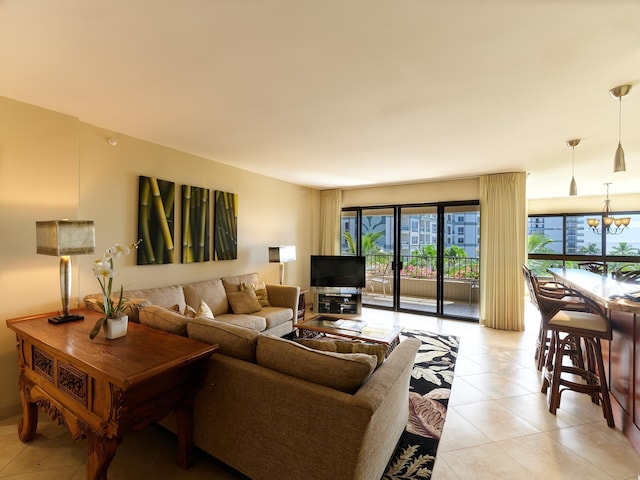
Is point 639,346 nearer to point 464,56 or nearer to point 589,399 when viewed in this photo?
point 589,399

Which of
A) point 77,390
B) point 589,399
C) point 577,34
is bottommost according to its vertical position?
point 589,399

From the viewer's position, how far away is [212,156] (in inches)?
156

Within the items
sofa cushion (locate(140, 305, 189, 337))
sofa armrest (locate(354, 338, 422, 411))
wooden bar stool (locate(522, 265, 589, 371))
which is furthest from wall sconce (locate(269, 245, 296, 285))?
wooden bar stool (locate(522, 265, 589, 371))

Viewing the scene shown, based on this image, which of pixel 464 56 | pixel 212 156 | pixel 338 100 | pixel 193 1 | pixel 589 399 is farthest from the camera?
pixel 212 156

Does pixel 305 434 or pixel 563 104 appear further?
pixel 563 104

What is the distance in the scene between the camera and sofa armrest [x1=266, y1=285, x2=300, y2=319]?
430 cm

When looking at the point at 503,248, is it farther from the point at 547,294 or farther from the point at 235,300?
the point at 235,300

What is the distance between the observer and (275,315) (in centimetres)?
384

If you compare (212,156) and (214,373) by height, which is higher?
(212,156)

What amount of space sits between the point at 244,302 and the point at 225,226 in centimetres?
120

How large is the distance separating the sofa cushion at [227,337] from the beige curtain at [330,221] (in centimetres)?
452

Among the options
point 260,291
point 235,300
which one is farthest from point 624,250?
point 235,300

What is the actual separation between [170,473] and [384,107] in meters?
3.03

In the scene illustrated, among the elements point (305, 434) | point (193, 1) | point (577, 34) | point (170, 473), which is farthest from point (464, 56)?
point (170, 473)
